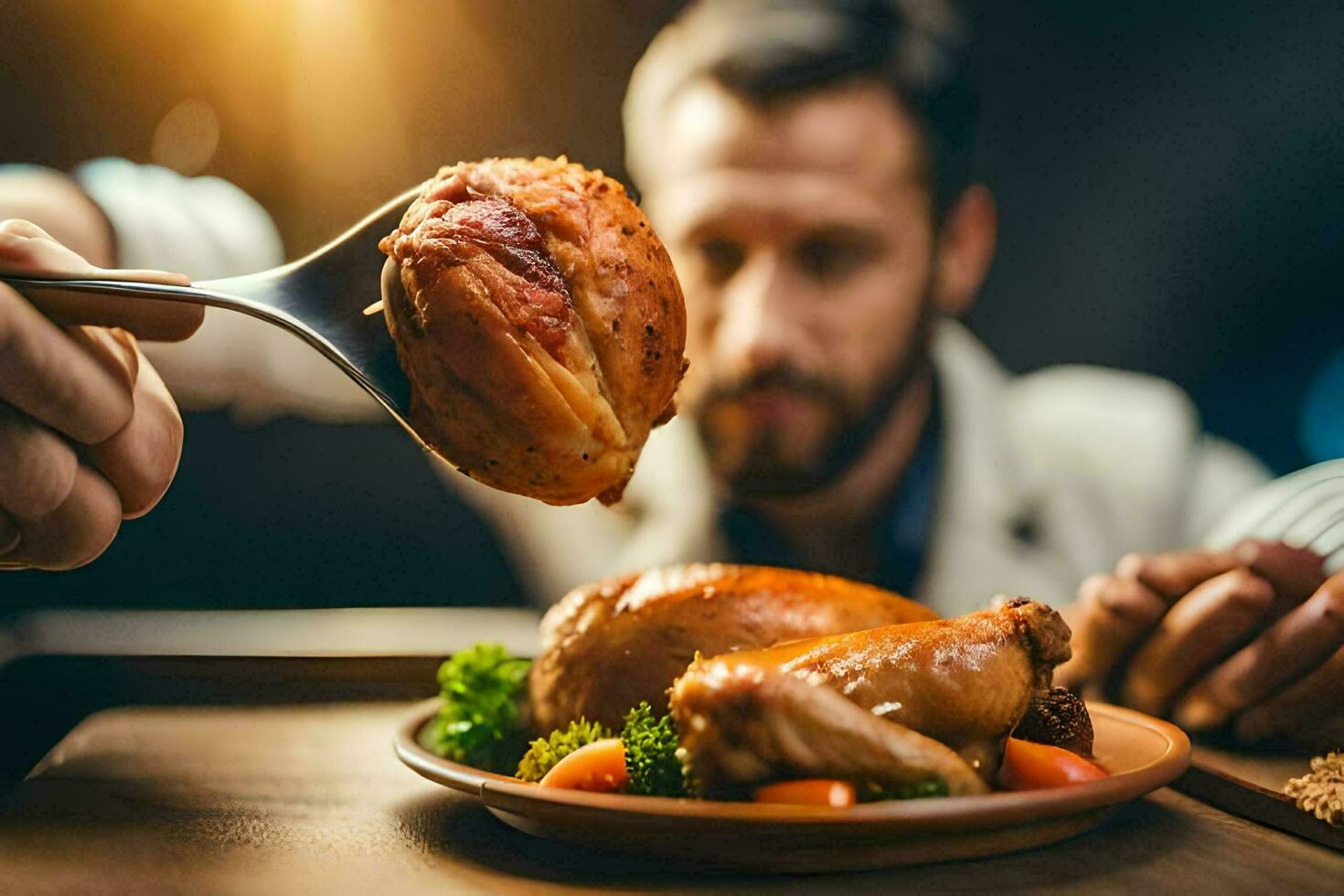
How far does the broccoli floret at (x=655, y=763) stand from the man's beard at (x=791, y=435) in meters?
1.11

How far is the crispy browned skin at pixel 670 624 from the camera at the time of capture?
1569 mm

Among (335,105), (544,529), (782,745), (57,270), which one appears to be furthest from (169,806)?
(335,105)

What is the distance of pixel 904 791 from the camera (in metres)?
1.14

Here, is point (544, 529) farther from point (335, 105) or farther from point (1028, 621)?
point (1028, 621)

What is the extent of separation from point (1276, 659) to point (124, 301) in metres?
1.65

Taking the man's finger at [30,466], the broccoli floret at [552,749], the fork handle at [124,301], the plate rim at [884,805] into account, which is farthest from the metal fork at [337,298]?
the broccoli floret at [552,749]

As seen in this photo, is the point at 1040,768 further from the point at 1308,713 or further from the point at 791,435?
the point at 791,435

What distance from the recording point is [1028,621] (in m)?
1.33

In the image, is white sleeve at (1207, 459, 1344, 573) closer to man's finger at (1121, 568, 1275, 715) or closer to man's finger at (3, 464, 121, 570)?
man's finger at (1121, 568, 1275, 715)

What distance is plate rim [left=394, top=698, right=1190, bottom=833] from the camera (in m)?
1.07

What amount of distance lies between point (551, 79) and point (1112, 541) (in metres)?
1.52

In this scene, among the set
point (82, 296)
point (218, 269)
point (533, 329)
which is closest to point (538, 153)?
point (218, 269)

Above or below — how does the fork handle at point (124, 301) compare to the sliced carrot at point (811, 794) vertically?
above

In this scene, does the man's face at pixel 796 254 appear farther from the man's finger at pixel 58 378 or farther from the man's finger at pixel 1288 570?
the man's finger at pixel 58 378
